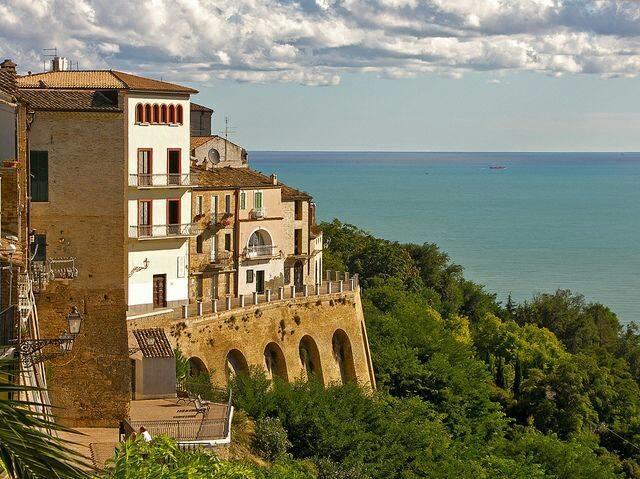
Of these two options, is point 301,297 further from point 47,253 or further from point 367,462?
point 47,253

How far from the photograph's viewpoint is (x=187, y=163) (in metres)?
43.7

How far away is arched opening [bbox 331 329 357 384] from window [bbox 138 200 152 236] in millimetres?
12036

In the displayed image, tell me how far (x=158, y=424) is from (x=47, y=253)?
545 cm

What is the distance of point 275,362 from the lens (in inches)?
1886

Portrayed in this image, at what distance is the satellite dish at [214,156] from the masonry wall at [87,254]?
17616 mm

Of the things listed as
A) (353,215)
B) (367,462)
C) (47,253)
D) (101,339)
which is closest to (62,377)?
(101,339)

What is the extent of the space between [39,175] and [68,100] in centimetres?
277

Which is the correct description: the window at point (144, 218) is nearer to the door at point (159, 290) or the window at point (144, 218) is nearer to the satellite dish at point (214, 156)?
the door at point (159, 290)

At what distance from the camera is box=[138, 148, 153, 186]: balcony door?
135 feet

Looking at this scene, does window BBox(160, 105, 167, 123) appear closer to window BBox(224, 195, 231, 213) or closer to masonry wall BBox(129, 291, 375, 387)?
masonry wall BBox(129, 291, 375, 387)

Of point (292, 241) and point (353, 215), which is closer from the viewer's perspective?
point (292, 241)

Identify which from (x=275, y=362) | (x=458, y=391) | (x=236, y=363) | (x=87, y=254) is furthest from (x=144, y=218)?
(x=458, y=391)

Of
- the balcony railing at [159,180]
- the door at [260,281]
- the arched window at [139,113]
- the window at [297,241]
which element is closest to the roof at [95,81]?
the arched window at [139,113]

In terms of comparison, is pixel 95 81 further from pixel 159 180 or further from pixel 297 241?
pixel 297 241
